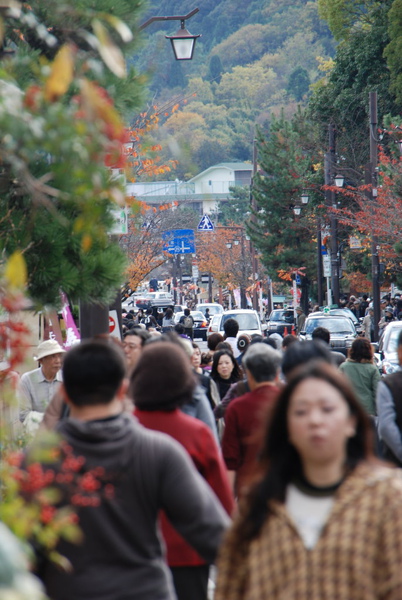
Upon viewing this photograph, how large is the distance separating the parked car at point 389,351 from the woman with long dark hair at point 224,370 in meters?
5.92

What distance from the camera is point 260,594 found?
9.46 ft

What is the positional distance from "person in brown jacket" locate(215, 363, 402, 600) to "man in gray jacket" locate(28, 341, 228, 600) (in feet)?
1.26

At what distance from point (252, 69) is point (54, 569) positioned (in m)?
155

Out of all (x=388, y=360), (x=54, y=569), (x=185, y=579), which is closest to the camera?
(x=54, y=569)

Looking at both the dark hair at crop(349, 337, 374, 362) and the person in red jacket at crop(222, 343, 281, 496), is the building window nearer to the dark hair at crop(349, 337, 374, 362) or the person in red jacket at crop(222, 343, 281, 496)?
the dark hair at crop(349, 337, 374, 362)

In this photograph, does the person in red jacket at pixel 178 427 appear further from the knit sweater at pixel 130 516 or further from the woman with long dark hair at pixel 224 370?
the woman with long dark hair at pixel 224 370

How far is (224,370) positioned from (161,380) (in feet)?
17.0

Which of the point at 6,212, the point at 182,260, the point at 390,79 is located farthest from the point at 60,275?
the point at 182,260

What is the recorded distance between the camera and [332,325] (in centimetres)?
2614

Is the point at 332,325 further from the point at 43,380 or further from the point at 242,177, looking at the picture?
the point at 242,177

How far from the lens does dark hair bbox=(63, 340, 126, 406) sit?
3.54 metres

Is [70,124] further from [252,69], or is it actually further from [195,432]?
[252,69]

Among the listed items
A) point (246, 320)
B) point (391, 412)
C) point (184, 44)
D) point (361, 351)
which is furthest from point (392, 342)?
point (246, 320)

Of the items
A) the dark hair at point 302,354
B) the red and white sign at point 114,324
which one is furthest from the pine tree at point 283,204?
the dark hair at point 302,354
